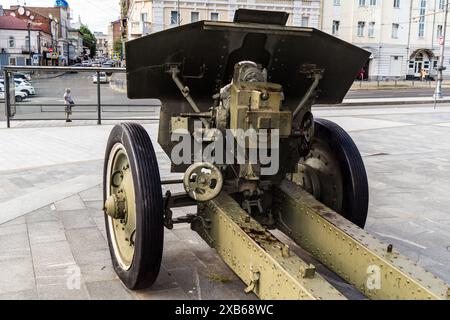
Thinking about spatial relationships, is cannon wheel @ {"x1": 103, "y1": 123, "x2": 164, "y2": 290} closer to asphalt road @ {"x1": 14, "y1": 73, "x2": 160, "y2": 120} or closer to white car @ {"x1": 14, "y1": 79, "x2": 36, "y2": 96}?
asphalt road @ {"x1": 14, "y1": 73, "x2": 160, "y2": 120}

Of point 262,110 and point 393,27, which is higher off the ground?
point 393,27

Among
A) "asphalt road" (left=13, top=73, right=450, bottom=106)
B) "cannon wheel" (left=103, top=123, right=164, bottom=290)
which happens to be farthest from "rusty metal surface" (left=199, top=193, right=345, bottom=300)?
"asphalt road" (left=13, top=73, right=450, bottom=106)

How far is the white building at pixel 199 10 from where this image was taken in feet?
142

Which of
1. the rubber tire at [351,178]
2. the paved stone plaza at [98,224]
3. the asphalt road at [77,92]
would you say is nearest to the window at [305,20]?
the asphalt road at [77,92]

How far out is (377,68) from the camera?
52.6m

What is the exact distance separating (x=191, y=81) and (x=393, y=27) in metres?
52.5

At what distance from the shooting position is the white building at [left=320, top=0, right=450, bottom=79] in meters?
50.6

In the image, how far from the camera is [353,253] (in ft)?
10.9

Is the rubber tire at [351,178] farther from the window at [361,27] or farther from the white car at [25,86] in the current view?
the window at [361,27]

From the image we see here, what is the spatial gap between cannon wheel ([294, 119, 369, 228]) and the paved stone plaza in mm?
819

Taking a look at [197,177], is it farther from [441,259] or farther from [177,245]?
[441,259]

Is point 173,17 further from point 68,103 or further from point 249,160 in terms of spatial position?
point 249,160

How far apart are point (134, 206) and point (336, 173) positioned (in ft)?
5.52
